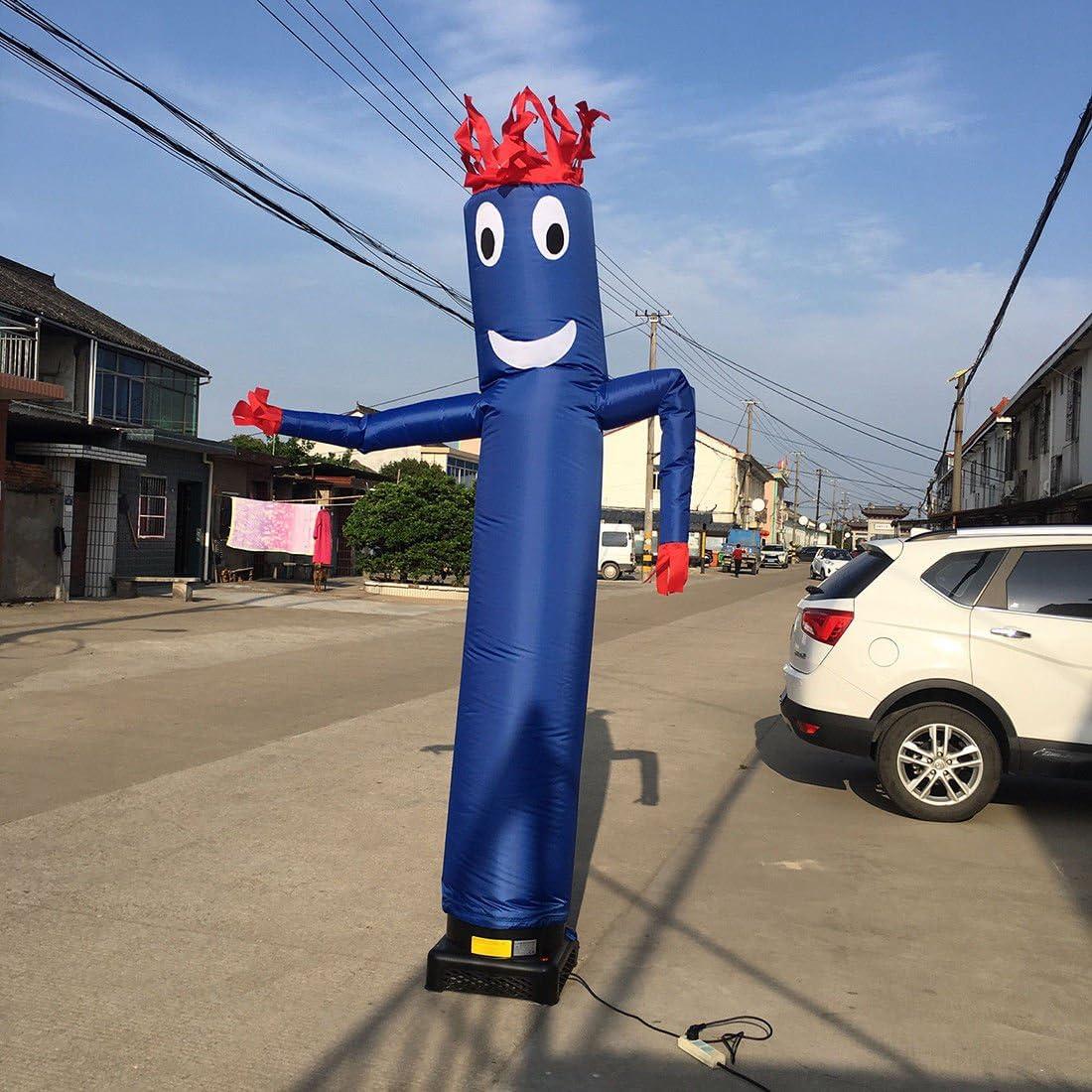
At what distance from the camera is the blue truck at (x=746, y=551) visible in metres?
55.0

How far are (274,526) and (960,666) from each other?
21112 mm

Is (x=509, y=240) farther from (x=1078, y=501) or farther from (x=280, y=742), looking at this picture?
(x=1078, y=501)

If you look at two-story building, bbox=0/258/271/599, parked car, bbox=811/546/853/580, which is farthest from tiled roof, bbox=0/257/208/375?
parked car, bbox=811/546/853/580

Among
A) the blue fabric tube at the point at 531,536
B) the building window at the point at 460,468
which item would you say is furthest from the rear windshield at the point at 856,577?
the building window at the point at 460,468

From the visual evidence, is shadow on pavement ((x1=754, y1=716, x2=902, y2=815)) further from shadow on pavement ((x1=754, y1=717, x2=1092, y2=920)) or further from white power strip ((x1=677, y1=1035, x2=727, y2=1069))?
white power strip ((x1=677, y1=1035, x2=727, y2=1069))

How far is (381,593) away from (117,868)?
2105 cm

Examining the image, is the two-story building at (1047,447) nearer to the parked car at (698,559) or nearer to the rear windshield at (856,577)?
the rear windshield at (856,577)

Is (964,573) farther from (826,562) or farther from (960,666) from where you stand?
(826,562)

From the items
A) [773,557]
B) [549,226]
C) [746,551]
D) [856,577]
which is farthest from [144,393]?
[773,557]

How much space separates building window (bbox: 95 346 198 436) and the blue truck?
31.6m

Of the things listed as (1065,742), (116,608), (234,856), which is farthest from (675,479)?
(116,608)

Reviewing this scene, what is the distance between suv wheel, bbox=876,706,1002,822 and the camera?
6758 mm

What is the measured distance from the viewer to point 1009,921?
511 centimetres

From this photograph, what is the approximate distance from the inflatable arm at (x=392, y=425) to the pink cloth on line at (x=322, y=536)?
2070 cm
